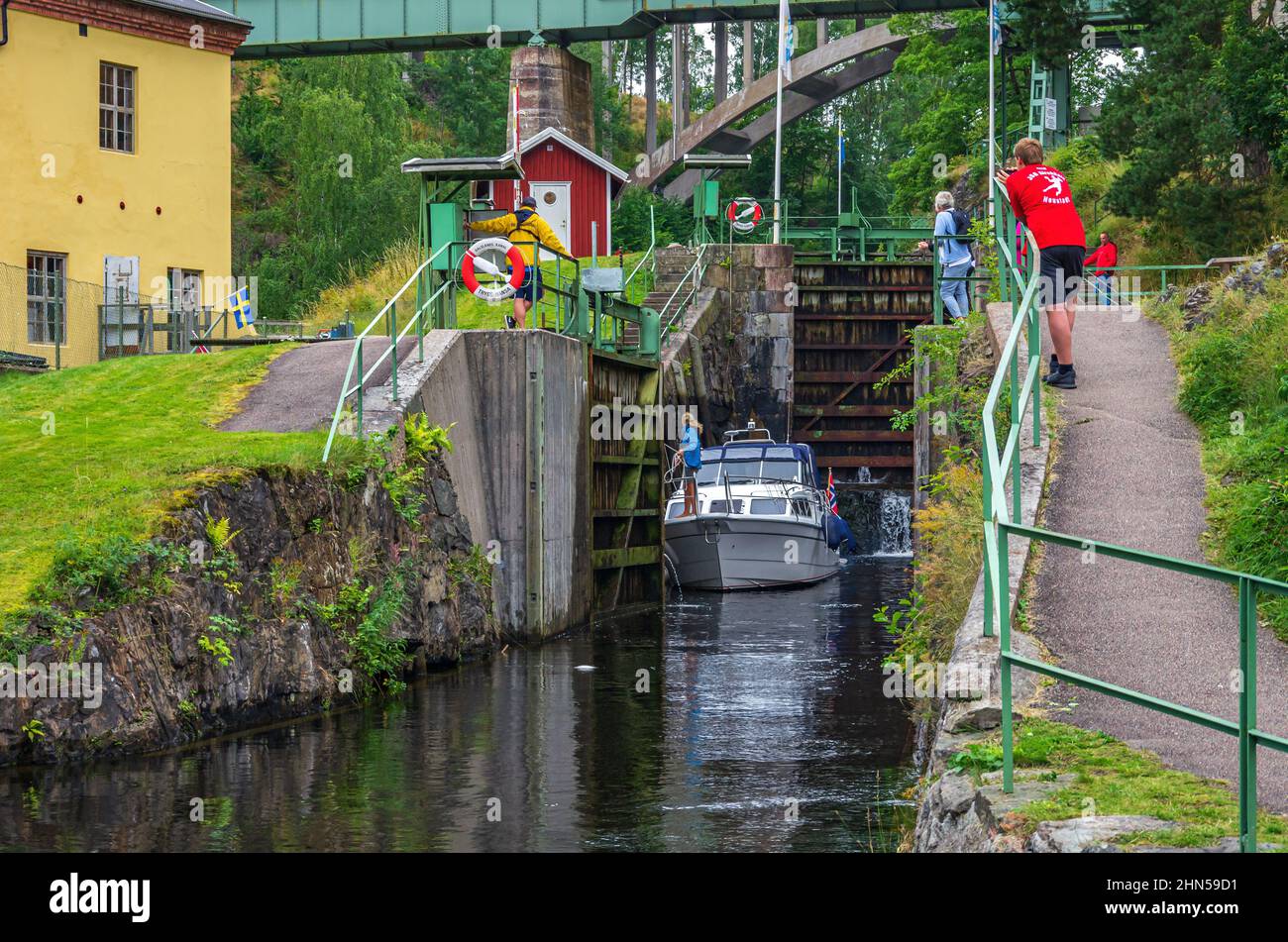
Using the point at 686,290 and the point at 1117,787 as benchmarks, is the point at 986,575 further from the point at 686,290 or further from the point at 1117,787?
the point at 686,290

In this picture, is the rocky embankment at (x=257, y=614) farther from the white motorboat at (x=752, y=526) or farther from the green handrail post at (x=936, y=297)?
the green handrail post at (x=936, y=297)

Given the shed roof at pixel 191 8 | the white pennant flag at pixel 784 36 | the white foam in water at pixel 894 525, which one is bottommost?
the white foam in water at pixel 894 525

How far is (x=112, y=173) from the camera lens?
29.5m

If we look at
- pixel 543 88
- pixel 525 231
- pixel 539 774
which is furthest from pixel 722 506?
pixel 543 88

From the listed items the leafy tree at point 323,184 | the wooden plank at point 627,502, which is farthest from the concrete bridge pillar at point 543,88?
the wooden plank at point 627,502

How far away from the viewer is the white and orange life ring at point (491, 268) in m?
19.4

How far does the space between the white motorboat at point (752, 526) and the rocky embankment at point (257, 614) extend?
27.0ft

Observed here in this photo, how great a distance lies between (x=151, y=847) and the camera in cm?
1016

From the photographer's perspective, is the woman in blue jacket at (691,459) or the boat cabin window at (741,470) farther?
the boat cabin window at (741,470)

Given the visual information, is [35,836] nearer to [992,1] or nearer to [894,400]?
[894,400]

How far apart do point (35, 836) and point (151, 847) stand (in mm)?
699

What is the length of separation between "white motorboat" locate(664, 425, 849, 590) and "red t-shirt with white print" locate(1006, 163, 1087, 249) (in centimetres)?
1389

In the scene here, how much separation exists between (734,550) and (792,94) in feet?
113

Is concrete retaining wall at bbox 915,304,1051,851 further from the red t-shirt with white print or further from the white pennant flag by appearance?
the white pennant flag
